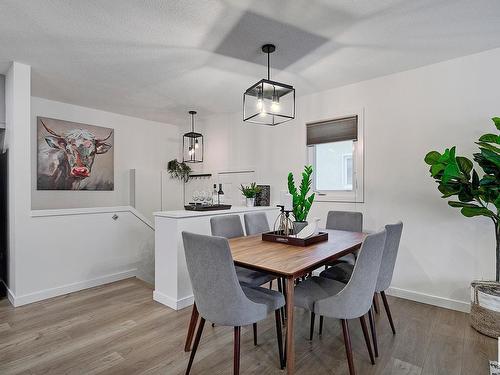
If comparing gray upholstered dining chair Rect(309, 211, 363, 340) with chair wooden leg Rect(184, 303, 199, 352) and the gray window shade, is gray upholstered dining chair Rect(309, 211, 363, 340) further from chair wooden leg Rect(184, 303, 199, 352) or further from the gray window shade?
chair wooden leg Rect(184, 303, 199, 352)

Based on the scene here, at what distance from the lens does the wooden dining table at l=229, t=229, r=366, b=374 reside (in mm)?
1642

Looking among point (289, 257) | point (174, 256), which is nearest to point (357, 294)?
point (289, 257)

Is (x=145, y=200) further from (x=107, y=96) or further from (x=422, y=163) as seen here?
(x=422, y=163)

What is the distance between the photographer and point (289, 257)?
6.27 feet

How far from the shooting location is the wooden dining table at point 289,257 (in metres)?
1.64

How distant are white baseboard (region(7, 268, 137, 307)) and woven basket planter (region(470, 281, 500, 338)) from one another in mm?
3967

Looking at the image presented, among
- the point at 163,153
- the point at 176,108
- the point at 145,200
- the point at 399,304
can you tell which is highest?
the point at 176,108

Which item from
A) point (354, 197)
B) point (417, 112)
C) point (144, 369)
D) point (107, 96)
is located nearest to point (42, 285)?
point (144, 369)

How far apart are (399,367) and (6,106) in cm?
468

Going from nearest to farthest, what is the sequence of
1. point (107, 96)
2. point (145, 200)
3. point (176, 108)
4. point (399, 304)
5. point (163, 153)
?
point (399, 304), point (107, 96), point (176, 108), point (145, 200), point (163, 153)

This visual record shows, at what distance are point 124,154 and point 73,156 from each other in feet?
2.77

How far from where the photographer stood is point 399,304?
306 cm

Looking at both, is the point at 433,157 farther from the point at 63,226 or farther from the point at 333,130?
the point at 63,226

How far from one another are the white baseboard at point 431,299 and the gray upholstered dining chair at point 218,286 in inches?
88.3
